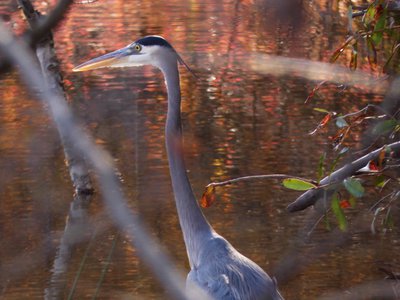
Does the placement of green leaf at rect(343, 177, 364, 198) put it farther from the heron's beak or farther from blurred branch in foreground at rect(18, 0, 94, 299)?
blurred branch in foreground at rect(18, 0, 94, 299)

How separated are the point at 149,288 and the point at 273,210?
121 cm

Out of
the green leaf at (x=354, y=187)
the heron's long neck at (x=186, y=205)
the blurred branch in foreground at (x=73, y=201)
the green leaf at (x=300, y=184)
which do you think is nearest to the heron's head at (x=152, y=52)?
the heron's long neck at (x=186, y=205)

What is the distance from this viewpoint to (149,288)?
4090 millimetres

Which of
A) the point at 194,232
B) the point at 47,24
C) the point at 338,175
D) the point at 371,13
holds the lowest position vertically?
the point at 194,232

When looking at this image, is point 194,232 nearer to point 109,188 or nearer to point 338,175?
point 338,175

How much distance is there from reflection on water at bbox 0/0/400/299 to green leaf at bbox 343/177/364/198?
90 cm

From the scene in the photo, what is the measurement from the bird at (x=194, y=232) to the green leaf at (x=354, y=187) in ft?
3.69

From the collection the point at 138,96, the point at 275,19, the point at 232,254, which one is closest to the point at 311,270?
the point at 232,254

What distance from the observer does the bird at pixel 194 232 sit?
2.95 m

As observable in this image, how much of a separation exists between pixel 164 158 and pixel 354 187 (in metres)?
4.20

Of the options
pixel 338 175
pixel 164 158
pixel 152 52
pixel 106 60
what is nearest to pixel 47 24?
pixel 338 175

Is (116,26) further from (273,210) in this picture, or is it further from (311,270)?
(311,270)

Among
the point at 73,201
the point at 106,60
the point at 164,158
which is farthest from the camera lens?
the point at 164,158

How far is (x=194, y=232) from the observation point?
3.23m
